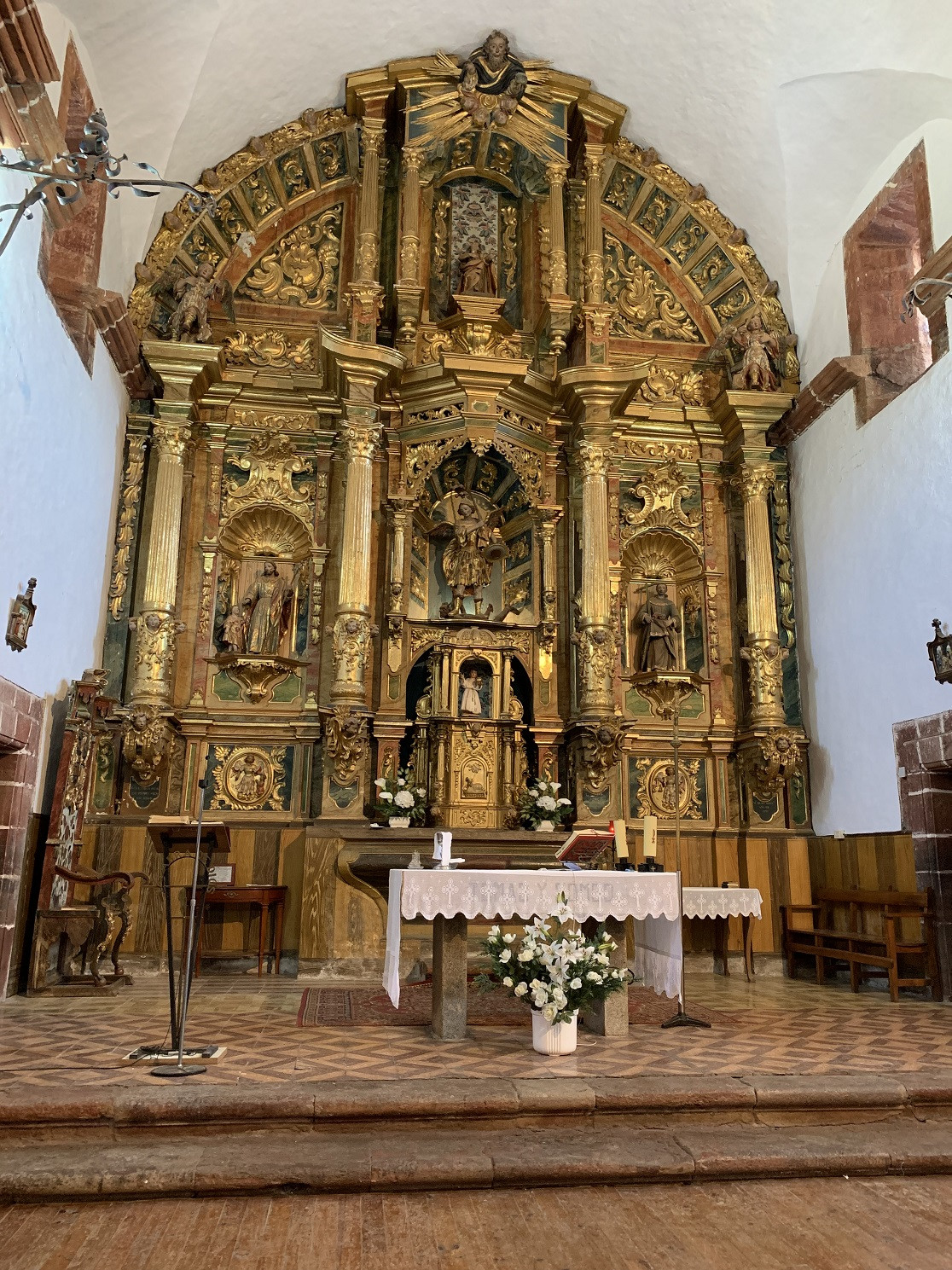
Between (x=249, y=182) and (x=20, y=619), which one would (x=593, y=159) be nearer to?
(x=249, y=182)

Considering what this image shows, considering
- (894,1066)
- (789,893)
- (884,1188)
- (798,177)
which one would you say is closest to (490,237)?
(798,177)

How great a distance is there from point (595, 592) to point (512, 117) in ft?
20.5

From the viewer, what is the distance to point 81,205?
10016 millimetres

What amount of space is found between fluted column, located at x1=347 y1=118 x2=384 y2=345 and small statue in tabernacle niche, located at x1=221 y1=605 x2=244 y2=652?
3.47 metres

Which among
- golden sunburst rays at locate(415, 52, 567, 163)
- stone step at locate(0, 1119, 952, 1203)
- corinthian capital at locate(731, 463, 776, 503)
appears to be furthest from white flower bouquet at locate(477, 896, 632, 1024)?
golden sunburst rays at locate(415, 52, 567, 163)

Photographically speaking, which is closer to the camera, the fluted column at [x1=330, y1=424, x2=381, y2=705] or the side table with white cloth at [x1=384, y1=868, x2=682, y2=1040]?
the side table with white cloth at [x1=384, y1=868, x2=682, y2=1040]

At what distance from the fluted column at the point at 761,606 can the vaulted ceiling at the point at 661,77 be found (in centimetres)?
227

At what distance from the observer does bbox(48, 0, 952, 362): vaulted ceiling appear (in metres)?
10.4

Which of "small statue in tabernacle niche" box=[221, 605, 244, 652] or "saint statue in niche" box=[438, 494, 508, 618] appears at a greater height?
"saint statue in niche" box=[438, 494, 508, 618]

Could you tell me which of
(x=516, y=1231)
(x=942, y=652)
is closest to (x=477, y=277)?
(x=942, y=652)

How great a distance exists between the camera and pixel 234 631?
11.8 metres

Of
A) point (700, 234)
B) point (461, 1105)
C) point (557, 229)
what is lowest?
point (461, 1105)

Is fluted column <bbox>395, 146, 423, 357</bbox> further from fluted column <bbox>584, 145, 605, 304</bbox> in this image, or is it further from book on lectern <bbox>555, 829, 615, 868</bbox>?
book on lectern <bbox>555, 829, 615, 868</bbox>

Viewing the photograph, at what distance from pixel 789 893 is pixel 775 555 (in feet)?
13.3
